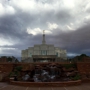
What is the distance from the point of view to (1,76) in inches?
445

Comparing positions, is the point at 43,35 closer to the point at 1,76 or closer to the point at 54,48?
the point at 54,48

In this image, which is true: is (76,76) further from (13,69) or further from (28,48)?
(28,48)

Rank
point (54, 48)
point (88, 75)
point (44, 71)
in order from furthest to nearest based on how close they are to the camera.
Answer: point (54, 48) < point (44, 71) < point (88, 75)

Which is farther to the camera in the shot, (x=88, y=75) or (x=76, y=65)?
(x=76, y=65)

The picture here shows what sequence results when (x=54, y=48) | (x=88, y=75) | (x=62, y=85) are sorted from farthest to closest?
1. (x=54, y=48)
2. (x=88, y=75)
3. (x=62, y=85)

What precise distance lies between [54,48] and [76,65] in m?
45.7

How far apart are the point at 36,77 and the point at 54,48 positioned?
47.1m

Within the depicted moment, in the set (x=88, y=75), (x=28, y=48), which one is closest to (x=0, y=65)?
(x=88, y=75)

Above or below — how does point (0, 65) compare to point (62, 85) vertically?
above

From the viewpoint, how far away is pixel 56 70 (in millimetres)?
12898

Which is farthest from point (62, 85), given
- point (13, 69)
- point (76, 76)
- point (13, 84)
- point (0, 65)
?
point (0, 65)

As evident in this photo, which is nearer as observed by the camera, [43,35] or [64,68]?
[64,68]

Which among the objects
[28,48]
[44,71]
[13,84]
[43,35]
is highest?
[43,35]

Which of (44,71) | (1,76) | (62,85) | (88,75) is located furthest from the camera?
(44,71)
